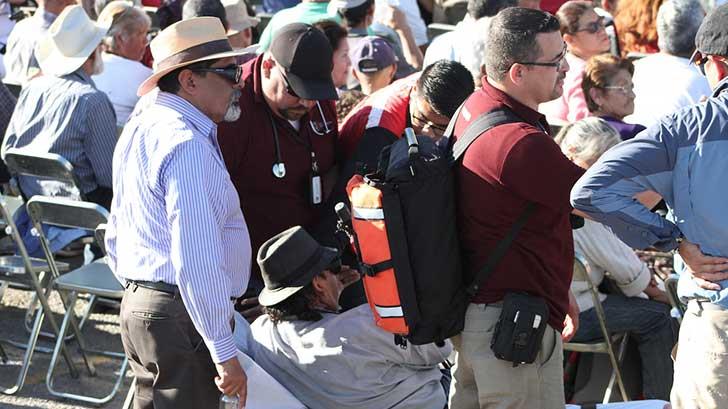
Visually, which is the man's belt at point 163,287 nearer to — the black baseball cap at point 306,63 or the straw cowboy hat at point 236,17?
the black baseball cap at point 306,63

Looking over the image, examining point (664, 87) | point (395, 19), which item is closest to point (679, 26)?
point (664, 87)

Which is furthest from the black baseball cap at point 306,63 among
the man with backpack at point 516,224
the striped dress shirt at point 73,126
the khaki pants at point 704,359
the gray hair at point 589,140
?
the striped dress shirt at point 73,126

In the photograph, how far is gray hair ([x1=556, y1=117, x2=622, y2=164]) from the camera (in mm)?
4895

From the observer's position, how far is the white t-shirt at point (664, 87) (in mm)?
6246

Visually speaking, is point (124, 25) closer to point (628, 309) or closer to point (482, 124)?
point (628, 309)

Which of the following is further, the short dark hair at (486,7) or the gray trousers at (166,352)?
the short dark hair at (486,7)

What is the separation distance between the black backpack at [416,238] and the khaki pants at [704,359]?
61cm

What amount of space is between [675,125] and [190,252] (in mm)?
1533

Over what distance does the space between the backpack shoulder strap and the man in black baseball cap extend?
96cm

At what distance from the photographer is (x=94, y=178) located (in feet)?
20.1

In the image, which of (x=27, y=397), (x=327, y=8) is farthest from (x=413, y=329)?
(x=327, y=8)

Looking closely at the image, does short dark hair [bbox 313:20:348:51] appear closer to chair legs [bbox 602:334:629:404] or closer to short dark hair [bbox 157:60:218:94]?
chair legs [bbox 602:334:629:404]

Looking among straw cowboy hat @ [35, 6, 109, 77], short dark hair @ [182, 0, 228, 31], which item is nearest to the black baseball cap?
straw cowboy hat @ [35, 6, 109, 77]

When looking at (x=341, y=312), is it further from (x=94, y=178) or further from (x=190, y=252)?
(x=94, y=178)
